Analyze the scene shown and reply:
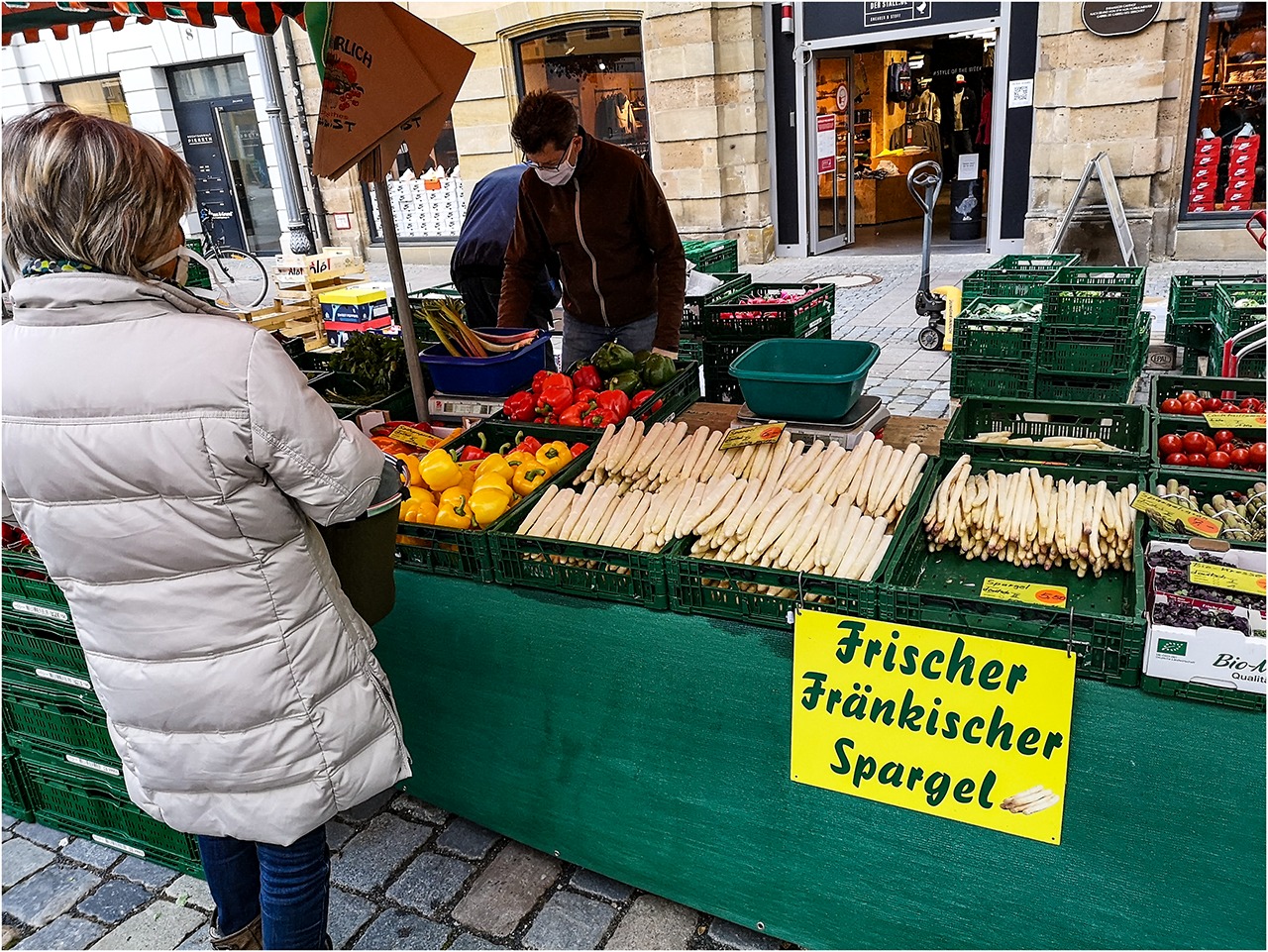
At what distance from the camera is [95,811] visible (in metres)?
3.52

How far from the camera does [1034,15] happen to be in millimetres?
10906

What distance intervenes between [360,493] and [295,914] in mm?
1237

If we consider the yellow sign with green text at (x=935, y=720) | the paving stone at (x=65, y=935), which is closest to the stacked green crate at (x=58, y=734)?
the paving stone at (x=65, y=935)

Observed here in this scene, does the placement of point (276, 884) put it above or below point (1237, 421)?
below

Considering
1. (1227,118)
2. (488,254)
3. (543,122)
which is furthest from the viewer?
(1227,118)

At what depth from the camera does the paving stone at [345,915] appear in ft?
9.90

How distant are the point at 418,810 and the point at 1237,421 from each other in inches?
134

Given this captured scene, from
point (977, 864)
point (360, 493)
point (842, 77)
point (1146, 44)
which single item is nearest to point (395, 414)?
point (360, 493)

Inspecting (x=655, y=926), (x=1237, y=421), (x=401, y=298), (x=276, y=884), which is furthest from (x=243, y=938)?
(x=1237, y=421)

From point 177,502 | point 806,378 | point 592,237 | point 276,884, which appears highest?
point 592,237

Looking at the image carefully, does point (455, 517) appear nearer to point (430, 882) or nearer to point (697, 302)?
point (430, 882)

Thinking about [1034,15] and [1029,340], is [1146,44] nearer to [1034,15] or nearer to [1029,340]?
[1034,15]

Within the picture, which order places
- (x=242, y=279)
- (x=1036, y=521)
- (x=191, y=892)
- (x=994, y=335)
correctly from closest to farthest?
1. (x=1036, y=521)
2. (x=191, y=892)
3. (x=994, y=335)
4. (x=242, y=279)

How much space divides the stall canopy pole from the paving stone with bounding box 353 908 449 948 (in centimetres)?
234
